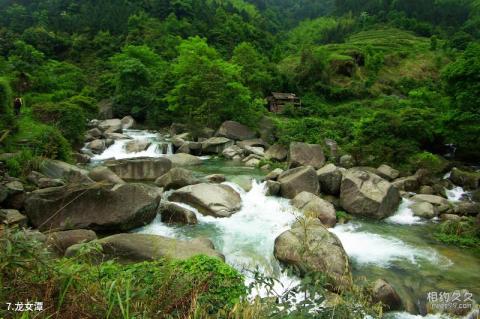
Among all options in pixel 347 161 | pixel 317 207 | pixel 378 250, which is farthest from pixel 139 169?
pixel 347 161

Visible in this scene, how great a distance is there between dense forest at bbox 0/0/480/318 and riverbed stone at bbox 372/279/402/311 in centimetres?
377

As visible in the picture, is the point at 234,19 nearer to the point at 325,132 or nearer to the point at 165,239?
the point at 325,132

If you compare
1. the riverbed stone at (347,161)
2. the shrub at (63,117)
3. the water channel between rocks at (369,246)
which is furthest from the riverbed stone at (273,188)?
the shrub at (63,117)

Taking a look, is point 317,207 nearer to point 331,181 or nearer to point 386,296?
point 331,181

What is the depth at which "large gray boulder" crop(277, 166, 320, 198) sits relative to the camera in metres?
14.6

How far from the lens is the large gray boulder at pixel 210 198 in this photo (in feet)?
41.2

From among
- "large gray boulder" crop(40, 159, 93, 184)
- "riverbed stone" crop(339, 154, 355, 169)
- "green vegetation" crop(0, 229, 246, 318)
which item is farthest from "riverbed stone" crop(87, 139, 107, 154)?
"green vegetation" crop(0, 229, 246, 318)

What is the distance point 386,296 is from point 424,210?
22.7 feet

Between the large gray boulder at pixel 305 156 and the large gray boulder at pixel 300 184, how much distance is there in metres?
4.00

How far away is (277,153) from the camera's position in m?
22.1

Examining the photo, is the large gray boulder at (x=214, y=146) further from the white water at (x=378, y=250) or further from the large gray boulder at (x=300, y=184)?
the white water at (x=378, y=250)

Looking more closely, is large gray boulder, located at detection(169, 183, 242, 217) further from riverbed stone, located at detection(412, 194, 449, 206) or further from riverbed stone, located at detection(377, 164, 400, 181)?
riverbed stone, located at detection(377, 164, 400, 181)

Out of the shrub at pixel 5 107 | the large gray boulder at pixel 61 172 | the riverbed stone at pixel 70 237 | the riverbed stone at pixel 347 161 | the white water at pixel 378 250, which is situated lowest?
the white water at pixel 378 250

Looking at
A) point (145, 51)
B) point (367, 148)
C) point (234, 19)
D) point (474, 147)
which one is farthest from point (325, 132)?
point (234, 19)
